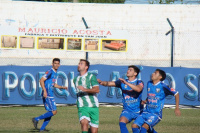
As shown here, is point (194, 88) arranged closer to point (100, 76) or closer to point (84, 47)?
point (100, 76)

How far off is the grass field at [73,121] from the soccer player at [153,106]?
2.71 m

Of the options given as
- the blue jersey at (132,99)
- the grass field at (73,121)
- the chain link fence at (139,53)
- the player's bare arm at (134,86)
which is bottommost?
the grass field at (73,121)

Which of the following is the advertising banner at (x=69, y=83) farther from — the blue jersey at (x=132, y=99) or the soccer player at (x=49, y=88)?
the blue jersey at (x=132, y=99)

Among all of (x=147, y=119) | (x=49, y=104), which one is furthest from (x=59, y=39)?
(x=147, y=119)

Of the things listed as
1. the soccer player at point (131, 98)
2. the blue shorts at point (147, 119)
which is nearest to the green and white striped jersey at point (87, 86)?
the soccer player at point (131, 98)

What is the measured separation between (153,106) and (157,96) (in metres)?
0.24

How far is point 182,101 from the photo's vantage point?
19.9 metres

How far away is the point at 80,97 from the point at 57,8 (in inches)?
888

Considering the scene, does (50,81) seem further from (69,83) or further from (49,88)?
(69,83)

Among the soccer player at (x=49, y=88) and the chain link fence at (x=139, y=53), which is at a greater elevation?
→ the chain link fence at (x=139, y=53)

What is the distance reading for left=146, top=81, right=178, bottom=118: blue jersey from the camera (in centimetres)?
1041

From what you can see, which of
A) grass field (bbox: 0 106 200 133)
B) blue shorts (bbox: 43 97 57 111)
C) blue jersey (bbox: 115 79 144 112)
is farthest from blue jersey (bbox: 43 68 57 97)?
blue jersey (bbox: 115 79 144 112)

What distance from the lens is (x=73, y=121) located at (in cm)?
1530

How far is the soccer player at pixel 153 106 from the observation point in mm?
10281
